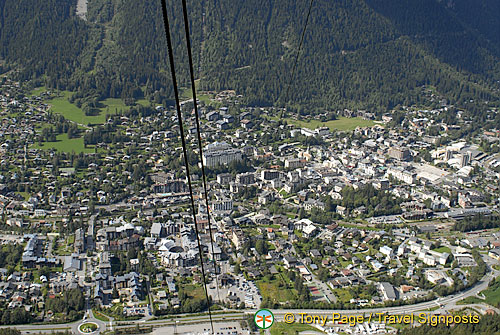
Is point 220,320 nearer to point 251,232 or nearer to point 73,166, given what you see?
point 251,232

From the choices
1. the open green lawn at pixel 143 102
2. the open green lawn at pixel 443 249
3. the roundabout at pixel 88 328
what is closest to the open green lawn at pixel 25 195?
the roundabout at pixel 88 328

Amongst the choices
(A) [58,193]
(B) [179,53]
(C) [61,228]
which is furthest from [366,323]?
(B) [179,53]

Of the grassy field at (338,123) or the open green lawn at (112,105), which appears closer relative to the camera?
the grassy field at (338,123)

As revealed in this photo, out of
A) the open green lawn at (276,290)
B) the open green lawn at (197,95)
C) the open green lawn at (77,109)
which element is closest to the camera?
the open green lawn at (276,290)

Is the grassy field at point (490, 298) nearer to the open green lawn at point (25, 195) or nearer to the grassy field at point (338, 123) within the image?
the open green lawn at point (25, 195)

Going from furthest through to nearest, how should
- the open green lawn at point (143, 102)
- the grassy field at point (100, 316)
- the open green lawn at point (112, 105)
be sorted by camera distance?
1. the open green lawn at point (143, 102)
2. the open green lawn at point (112, 105)
3. the grassy field at point (100, 316)

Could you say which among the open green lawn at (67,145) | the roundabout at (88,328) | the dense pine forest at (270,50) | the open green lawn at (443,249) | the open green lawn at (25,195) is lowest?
the open green lawn at (25,195)
